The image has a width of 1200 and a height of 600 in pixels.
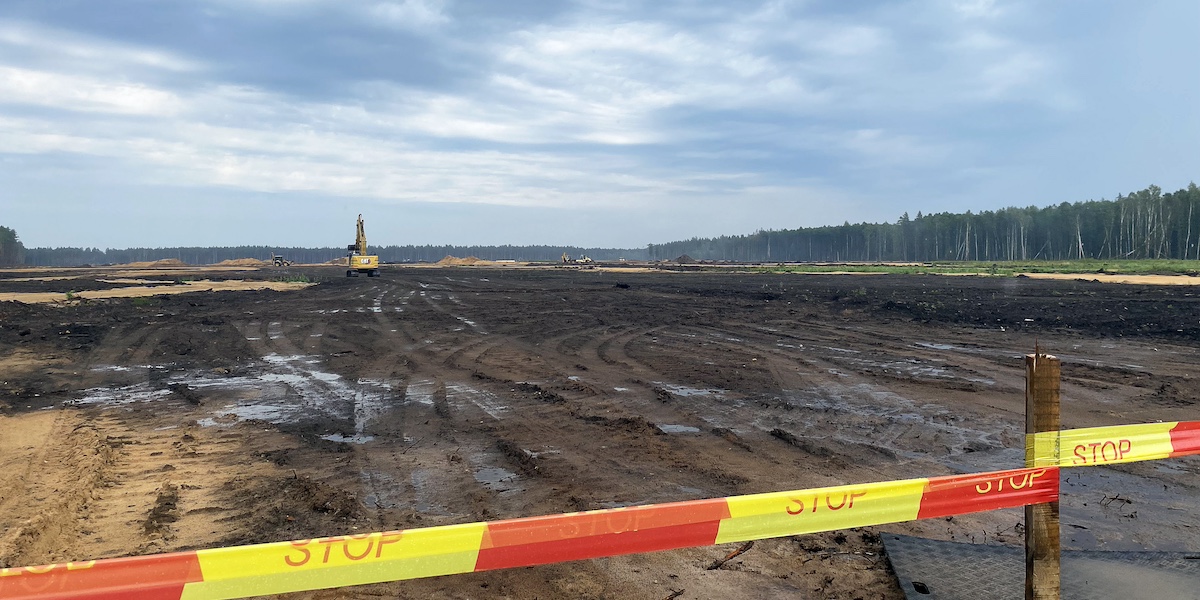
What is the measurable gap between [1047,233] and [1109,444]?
141 m

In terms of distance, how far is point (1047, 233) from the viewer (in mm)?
123625

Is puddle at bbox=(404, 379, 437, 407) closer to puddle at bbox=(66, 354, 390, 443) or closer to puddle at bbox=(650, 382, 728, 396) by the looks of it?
puddle at bbox=(66, 354, 390, 443)

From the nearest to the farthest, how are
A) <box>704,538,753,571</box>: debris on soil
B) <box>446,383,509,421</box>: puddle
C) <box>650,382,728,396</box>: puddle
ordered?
<box>704,538,753,571</box>: debris on soil, <box>446,383,509,421</box>: puddle, <box>650,382,728,396</box>: puddle

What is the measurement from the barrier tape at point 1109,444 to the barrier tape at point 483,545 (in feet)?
0.94

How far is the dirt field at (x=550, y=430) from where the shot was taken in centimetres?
540

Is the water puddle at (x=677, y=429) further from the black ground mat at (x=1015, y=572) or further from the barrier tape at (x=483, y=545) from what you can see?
the barrier tape at (x=483, y=545)

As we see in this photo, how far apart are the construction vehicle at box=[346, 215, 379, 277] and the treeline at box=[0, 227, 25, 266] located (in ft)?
379

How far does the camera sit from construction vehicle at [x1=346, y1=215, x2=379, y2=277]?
61688 millimetres

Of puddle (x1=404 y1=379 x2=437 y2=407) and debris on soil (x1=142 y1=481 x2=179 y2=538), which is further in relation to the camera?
puddle (x1=404 y1=379 x2=437 y2=407)

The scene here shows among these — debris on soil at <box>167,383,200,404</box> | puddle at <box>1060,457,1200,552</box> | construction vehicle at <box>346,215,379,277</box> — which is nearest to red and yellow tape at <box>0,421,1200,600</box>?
puddle at <box>1060,457,1200,552</box>

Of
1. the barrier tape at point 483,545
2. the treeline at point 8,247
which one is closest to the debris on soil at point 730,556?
the barrier tape at point 483,545

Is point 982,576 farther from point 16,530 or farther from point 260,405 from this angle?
point 260,405

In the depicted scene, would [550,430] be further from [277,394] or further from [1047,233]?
[1047,233]

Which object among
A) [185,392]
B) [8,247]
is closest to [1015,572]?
[185,392]
